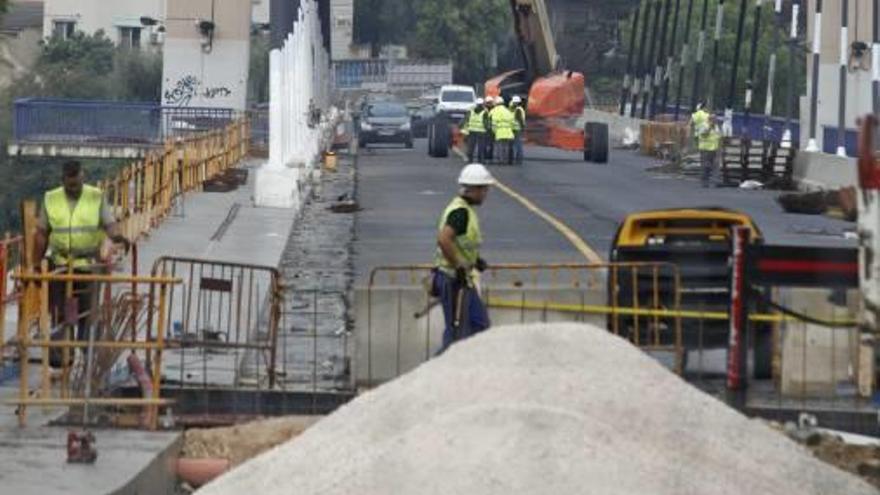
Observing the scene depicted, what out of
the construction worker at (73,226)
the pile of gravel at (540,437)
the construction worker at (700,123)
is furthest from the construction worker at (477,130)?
the pile of gravel at (540,437)

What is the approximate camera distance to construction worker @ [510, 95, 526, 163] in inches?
2148

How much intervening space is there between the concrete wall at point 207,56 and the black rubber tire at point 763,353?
47.1 meters

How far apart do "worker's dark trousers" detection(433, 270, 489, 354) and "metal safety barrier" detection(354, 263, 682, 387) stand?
40 centimetres

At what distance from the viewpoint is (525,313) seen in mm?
17219

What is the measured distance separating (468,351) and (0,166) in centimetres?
4968

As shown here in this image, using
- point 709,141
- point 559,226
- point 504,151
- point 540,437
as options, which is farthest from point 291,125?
point 540,437

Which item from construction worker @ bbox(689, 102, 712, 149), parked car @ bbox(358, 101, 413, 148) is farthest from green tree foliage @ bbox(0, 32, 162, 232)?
construction worker @ bbox(689, 102, 712, 149)

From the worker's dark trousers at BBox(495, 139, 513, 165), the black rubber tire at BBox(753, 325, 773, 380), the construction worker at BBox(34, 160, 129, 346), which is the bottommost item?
the worker's dark trousers at BBox(495, 139, 513, 165)

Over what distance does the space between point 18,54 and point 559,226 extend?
5593 cm

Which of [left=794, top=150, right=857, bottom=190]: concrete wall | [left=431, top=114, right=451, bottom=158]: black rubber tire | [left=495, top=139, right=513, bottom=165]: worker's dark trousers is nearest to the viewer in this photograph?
[left=794, top=150, right=857, bottom=190]: concrete wall

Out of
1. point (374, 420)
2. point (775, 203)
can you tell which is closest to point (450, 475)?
point (374, 420)

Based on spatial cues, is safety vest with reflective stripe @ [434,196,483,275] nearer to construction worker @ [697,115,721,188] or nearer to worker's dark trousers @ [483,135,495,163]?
construction worker @ [697,115,721,188]

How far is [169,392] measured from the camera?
15734 millimetres

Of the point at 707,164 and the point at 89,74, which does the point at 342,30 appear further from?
the point at 707,164
